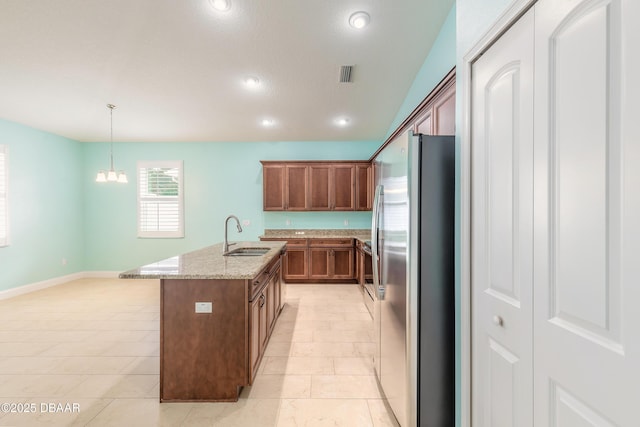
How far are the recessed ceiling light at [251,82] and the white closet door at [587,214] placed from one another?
280cm

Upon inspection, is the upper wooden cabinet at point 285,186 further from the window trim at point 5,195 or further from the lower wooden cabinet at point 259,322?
the window trim at point 5,195

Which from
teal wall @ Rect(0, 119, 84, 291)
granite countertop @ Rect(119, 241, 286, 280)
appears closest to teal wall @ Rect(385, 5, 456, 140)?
granite countertop @ Rect(119, 241, 286, 280)

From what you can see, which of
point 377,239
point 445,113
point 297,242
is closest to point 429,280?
point 377,239

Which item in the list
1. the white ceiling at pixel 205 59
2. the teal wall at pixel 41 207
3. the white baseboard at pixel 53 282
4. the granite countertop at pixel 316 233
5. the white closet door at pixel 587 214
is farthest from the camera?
the granite countertop at pixel 316 233

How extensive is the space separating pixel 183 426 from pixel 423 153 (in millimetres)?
2212

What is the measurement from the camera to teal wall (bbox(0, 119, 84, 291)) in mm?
4359

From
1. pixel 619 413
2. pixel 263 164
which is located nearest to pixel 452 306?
pixel 619 413

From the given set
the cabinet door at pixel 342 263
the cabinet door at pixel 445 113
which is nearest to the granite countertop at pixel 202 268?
the cabinet door at pixel 445 113

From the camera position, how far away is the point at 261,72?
2.96 meters

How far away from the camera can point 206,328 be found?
185 cm

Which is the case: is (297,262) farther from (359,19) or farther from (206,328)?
(359,19)

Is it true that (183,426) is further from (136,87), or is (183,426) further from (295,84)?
(136,87)

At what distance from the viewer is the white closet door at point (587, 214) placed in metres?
→ 0.64

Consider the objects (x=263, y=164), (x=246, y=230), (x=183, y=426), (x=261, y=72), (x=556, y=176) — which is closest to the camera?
(x=556, y=176)
